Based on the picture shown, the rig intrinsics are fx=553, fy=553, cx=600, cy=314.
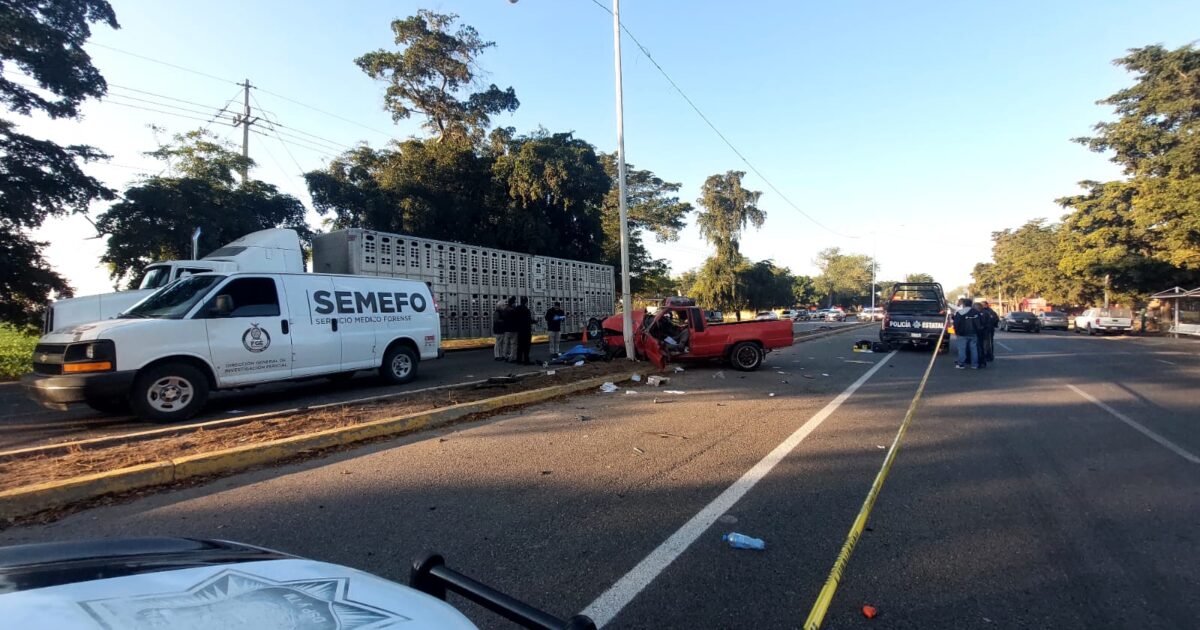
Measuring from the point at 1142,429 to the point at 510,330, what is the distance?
11629 mm

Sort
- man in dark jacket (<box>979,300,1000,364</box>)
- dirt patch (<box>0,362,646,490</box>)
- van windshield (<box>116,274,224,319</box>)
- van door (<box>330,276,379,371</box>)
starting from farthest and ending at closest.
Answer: man in dark jacket (<box>979,300,1000,364</box>)
van door (<box>330,276,379,371</box>)
van windshield (<box>116,274,224,319</box>)
dirt patch (<box>0,362,646,490</box>)

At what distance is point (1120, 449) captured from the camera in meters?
5.77

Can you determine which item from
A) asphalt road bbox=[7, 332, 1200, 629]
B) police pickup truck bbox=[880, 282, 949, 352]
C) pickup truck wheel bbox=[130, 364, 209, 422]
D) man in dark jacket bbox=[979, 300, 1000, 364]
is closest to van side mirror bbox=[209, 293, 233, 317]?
pickup truck wheel bbox=[130, 364, 209, 422]

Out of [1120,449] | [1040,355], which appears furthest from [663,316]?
[1040,355]

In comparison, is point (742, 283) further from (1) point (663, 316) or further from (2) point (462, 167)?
(1) point (663, 316)

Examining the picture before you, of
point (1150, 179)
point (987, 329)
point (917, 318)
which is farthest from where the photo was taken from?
point (1150, 179)

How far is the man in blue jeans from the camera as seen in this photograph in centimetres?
1245

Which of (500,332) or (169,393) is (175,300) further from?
(500,332)

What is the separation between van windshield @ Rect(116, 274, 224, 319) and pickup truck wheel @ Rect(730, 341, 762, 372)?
9668 millimetres

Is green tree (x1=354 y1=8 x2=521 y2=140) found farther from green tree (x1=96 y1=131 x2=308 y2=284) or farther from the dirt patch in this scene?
the dirt patch

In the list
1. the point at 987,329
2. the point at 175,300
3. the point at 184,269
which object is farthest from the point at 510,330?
the point at 987,329

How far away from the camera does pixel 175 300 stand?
25.1ft

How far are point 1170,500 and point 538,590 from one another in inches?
197

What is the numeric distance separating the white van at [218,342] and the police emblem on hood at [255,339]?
1cm
